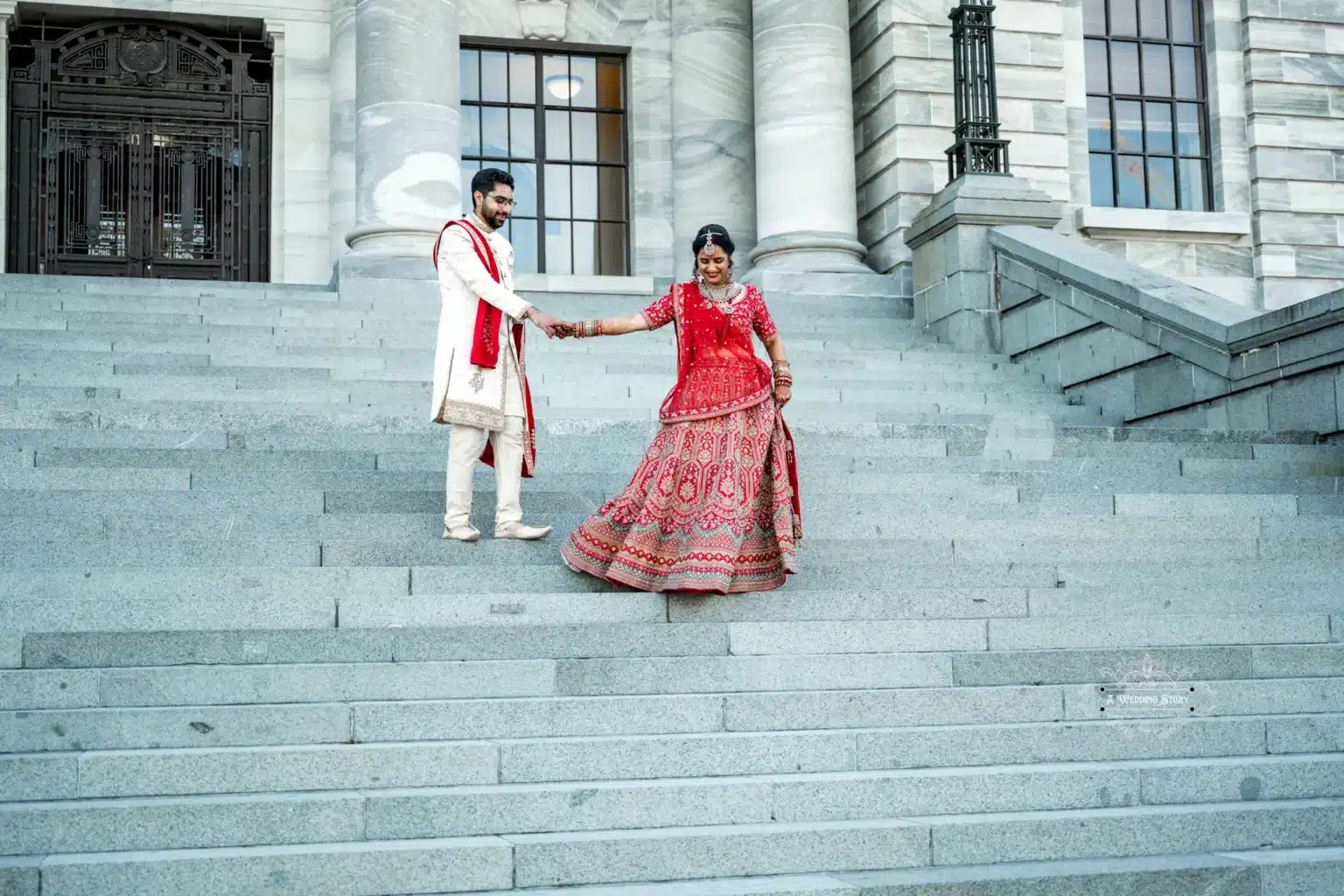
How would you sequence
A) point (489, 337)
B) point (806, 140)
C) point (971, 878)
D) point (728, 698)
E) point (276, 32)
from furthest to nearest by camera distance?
point (276, 32), point (806, 140), point (489, 337), point (728, 698), point (971, 878)

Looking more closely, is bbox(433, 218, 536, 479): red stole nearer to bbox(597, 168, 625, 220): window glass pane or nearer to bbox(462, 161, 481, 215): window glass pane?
bbox(462, 161, 481, 215): window glass pane

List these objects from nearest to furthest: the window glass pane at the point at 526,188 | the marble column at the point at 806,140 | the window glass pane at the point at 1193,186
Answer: the marble column at the point at 806,140 → the window glass pane at the point at 526,188 → the window glass pane at the point at 1193,186

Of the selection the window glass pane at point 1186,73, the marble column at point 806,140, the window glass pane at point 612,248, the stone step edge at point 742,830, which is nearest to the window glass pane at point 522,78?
the window glass pane at point 612,248

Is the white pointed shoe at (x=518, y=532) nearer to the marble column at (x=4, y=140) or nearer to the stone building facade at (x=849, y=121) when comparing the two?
the stone building facade at (x=849, y=121)

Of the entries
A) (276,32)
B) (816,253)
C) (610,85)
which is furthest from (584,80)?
(816,253)

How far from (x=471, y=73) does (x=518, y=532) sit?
11.5 metres

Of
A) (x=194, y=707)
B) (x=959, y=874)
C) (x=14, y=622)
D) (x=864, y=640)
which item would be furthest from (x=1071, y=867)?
(x=14, y=622)

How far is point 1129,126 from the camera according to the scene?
19547mm

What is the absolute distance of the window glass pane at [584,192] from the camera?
19219 mm

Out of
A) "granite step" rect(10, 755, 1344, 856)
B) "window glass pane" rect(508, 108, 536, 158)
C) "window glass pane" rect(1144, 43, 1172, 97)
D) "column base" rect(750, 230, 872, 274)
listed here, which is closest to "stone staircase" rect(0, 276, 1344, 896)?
"granite step" rect(10, 755, 1344, 856)

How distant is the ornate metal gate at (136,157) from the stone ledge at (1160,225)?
28.6 ft

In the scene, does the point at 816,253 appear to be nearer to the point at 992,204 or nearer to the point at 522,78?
the point at 992,204

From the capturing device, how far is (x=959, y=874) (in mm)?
6027

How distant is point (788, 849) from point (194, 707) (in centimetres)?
236
